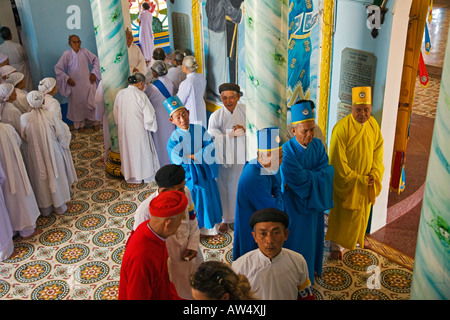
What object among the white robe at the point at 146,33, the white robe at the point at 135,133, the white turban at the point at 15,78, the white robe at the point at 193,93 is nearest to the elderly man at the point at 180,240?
the white robe at the point at 135,133

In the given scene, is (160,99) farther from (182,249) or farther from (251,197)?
(182,249)

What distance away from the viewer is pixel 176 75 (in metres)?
7.34

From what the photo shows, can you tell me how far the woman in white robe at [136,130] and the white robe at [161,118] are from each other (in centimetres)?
15

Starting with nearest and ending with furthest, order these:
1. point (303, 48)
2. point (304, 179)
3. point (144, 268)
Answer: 1. point (144, 268)
2. point (304, 179)
3. point (303, 48)

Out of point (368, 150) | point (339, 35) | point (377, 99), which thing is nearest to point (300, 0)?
point (339, 35)

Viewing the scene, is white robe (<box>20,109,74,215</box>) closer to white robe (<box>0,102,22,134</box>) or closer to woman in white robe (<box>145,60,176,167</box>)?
white robe (<box>0,102,22,134</box>)

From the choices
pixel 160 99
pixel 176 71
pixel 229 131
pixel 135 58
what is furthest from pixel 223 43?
pixel 135 58

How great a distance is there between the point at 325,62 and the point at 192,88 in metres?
2.23

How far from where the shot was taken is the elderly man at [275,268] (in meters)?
3.17

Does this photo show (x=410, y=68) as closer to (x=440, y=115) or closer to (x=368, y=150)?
(x=368, y=150)

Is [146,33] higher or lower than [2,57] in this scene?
lower

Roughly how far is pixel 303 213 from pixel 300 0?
245cm

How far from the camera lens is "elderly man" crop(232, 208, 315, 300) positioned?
3.17 m

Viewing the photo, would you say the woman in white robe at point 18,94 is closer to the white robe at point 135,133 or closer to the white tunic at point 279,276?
the white robe at point 135,133
